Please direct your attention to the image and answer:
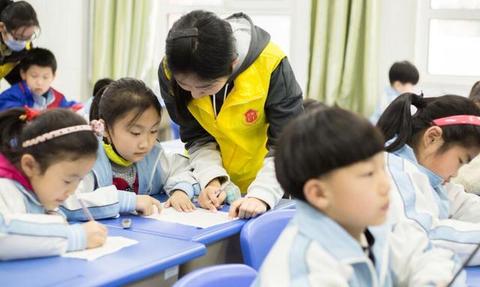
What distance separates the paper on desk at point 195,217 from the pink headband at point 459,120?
0.67 metres

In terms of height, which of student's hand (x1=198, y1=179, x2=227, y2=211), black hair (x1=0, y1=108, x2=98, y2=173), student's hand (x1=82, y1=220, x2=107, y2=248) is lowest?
student's hand (x1=198, y1=179, x2=227, y2=211)

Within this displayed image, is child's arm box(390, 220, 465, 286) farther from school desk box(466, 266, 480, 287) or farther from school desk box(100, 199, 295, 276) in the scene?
school desk box(100, 199, 295, 276)

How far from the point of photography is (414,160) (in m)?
1.53

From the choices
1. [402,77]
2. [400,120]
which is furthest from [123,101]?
[402,77]

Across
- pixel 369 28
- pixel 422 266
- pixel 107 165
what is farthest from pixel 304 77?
pixel 422 266

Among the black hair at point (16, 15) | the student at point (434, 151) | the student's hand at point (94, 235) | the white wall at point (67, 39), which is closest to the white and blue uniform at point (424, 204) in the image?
the student at point (434, 151)

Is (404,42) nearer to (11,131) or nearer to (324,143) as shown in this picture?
(11,131)

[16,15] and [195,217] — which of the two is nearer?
[195,217]

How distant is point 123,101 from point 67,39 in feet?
10.5

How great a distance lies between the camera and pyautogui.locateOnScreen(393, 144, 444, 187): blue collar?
1521mm

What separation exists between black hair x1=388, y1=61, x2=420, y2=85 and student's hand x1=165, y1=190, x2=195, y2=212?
261 centimetres

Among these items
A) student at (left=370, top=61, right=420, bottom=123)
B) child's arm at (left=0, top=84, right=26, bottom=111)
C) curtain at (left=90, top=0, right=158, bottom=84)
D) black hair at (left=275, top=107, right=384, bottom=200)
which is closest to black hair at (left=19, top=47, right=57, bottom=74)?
child's arm at (left=0, top=84, right=26, bottom=111)

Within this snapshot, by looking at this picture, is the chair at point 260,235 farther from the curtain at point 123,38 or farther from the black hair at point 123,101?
the curtain at point 123,38

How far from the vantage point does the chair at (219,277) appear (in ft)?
3.73
